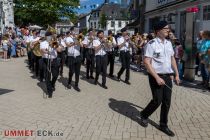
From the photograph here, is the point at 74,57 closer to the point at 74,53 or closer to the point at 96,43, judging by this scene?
the point at 74,53

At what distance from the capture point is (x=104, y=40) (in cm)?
1070

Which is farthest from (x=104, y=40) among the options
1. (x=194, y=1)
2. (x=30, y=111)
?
(x=194, y=1)

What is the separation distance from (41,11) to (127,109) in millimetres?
39937

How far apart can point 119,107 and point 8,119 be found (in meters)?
2.52

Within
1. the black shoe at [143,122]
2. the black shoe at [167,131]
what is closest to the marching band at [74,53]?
the black shoe at [143,122]

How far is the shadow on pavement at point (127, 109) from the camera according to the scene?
6.83m

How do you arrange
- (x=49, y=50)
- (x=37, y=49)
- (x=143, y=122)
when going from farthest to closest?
(x=37, y=49), (x=49, y=50), (x=143, y=122)

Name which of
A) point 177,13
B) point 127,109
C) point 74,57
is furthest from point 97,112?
point 177,13

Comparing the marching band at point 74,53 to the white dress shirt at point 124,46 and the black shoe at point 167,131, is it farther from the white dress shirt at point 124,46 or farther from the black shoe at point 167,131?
the black shoe at point 167,131

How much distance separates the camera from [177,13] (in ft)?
80.6

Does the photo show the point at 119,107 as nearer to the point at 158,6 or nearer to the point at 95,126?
the point at 95,126

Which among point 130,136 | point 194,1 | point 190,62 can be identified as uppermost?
point 194,1

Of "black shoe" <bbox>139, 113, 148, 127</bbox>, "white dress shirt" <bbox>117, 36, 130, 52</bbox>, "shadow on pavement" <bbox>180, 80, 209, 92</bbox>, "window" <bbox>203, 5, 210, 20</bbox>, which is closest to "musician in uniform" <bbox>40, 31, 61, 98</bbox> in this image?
"white dress shirt" <bbox>117, 36, 130, 52</bbox>

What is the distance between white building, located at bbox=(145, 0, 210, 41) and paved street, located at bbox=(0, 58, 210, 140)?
17.9ft
